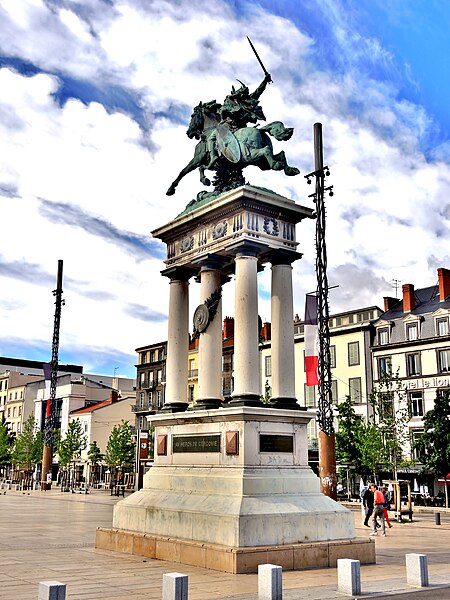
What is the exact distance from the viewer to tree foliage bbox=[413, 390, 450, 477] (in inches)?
1896

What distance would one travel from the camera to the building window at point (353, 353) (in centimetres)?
6261

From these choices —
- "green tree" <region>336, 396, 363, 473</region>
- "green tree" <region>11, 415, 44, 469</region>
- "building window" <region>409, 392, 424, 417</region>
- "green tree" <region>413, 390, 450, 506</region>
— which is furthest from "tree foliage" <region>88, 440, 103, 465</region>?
"green tree" <region>413, 390, 450, 506</region>

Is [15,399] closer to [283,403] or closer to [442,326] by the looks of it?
[442,326]

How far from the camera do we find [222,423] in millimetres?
15875

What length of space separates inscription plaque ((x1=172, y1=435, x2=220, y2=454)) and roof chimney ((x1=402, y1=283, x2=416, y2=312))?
46.1 m

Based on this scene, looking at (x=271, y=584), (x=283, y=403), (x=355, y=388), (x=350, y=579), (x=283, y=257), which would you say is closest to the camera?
(x=271, y=584)

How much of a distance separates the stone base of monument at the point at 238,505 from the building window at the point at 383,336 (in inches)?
1809

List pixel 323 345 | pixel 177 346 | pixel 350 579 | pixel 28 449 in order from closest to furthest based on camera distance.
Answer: pixel 350 579 < pixel 177 346 < pixel 323 345 < pixel 28 449

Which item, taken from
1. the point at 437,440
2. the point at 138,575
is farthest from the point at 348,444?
the point at 138,575

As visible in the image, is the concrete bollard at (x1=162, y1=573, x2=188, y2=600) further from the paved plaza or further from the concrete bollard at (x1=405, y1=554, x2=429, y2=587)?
the concrete bollard at (x1=405, y1=554, x2=429, y2=587)

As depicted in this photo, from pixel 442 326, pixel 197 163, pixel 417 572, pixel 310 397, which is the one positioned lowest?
pixel 417 572

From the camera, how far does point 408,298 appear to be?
60500 mm

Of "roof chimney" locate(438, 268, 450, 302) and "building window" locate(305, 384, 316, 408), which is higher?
"roof chimney" locate(438, 268, 450, 302)

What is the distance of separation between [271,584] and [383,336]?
5228cm
